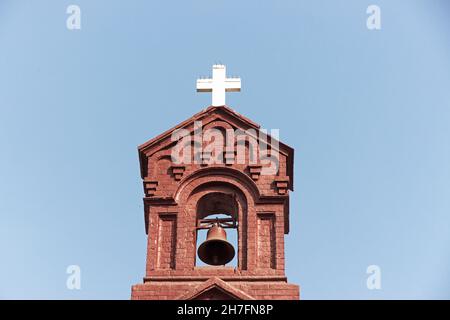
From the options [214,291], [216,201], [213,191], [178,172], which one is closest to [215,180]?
[213,191]

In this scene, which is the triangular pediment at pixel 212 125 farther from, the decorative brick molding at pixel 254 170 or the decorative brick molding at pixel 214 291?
the decorative brick molding at pixel 214 291

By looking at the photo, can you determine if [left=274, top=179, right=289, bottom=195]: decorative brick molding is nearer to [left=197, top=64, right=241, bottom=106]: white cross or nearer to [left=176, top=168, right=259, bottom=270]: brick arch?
[left=176, top=168, right=259, bottom=270]: brick arch

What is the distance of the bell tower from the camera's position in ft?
122

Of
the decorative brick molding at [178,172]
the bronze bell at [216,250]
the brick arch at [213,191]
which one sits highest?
the decorative brick molding at [178,172]

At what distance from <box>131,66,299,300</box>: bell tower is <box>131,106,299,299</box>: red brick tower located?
2 cm

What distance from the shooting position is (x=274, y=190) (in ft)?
128

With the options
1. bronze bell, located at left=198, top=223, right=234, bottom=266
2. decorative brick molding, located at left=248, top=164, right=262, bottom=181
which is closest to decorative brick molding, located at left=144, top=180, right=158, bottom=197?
bronze bell, located at left=198, top=223, right=234, bottom=266

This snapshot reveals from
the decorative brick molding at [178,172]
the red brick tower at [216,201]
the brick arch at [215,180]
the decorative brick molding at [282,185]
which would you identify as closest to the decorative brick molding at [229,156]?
the red brick tower at [216,201]

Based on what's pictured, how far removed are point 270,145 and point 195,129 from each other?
1986mm

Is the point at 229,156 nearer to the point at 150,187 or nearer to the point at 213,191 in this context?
the point at 213,191

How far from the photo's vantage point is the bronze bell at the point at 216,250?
38.1 meters
